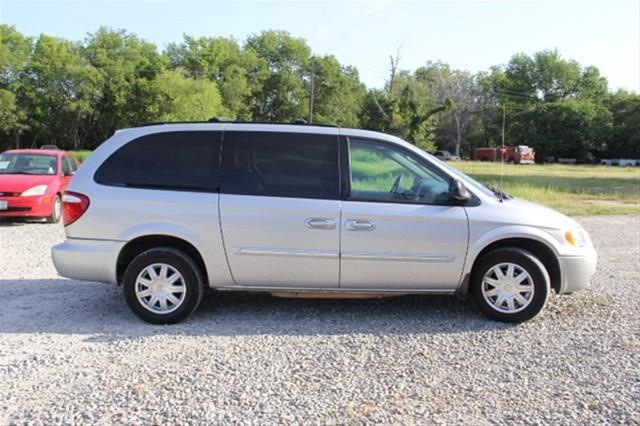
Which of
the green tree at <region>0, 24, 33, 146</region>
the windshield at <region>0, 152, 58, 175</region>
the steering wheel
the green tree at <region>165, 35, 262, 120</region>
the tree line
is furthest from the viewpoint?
the green tree at <region>165, 35, 262, 120</region>

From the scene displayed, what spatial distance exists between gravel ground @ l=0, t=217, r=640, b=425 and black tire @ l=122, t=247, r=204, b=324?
0.12m

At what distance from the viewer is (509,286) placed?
4898mm

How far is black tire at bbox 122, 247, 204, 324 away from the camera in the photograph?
479 centimetres

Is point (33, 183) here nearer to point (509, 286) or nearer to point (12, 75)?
point (509, 286)

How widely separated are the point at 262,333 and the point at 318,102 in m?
77.1

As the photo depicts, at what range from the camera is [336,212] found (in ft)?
15.5

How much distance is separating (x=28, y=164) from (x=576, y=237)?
11.0 m

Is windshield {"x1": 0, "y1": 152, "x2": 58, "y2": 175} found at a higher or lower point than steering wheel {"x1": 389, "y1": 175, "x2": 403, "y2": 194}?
higher

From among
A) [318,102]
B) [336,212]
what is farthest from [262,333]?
[318,102]

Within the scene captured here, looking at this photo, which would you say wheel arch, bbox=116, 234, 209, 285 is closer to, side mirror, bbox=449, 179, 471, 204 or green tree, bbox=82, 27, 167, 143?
side mirror, bbox=449, 179, 471, 204

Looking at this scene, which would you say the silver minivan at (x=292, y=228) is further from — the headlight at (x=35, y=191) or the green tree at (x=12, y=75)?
the green tree at (x=12, y=75)

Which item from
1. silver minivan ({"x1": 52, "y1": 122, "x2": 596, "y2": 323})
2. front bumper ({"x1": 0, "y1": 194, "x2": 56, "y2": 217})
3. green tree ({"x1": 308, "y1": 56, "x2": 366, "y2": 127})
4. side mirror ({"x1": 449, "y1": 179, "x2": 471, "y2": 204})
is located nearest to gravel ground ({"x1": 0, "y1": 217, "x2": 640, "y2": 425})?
silver minivan ({"x1": 52, "y1": 122, "x2": 596, "y2": 323})

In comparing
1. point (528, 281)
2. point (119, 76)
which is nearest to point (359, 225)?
point (528, 281)

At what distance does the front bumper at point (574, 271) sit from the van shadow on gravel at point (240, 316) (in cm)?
70
